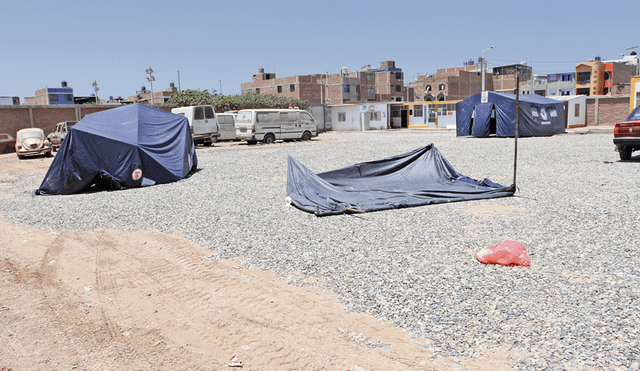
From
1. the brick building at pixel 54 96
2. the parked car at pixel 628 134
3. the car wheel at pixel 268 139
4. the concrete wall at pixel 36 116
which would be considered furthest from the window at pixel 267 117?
the brick building at pixel 54 96

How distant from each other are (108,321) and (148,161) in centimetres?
947

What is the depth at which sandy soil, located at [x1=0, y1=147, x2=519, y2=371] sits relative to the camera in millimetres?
3598

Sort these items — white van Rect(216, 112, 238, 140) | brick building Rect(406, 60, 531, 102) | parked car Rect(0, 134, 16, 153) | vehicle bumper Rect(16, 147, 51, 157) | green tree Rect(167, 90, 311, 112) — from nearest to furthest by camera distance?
vehicle bumper Rect(16, 147, 51, 157) < parked car Rect(0, 134, 16, 153) < white van Rect(216, 112, 238, 140) < green tree Rect(167, 90, 311, 112) < brick building Rect(406, 60, 531, 102)

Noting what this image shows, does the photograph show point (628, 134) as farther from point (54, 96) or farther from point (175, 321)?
point (54, 96)

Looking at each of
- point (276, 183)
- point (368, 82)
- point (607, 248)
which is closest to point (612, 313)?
point (607, 248)

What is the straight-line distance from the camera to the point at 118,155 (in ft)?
41.8

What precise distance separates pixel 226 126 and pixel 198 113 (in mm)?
4199

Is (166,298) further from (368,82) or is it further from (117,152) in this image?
(368,82)

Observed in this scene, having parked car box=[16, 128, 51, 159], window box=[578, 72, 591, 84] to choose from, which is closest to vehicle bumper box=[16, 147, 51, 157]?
parked car box=[16, 128, 51, 159]

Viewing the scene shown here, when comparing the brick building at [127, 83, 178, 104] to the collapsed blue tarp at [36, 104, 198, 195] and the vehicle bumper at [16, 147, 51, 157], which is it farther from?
the collapsed blue tarp at [36, 104, 198, 195]

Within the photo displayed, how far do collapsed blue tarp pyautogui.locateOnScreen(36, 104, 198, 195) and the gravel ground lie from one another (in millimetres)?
662

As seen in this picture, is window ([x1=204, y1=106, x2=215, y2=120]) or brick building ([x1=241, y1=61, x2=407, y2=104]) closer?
window ([x1=204, y1=106, x2=215, y2=120])

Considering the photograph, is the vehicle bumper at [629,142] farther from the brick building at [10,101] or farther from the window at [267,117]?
the brick building at [10,101]

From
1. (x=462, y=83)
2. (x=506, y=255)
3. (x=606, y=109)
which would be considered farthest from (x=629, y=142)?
(x=462, y=83)
